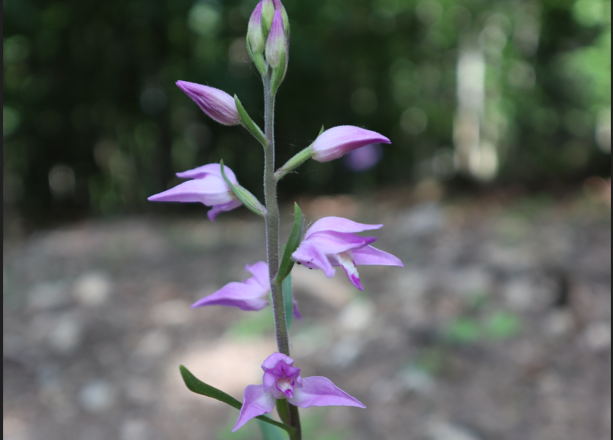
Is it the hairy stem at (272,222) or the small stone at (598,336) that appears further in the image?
the small stone at (598,336)

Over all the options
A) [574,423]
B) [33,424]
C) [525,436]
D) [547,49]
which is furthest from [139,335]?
[547,49]

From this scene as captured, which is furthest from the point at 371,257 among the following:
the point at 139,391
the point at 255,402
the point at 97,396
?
the point at 97,396

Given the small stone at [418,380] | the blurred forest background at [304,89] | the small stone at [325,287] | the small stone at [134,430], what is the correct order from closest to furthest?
the small stone at [134,430], the small stone at [418,380], the small stone at [325,287], the blurred forest background at [304,89]

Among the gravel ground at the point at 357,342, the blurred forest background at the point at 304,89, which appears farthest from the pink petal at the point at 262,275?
the blurred forest background at the point at 304,89

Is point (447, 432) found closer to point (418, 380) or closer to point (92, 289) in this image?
point (418, 380)

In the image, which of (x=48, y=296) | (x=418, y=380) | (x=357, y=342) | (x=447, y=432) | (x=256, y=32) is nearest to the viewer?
(x=256, y=32)

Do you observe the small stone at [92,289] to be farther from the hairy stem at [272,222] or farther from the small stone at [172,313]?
the hairy stem at [272,222]
